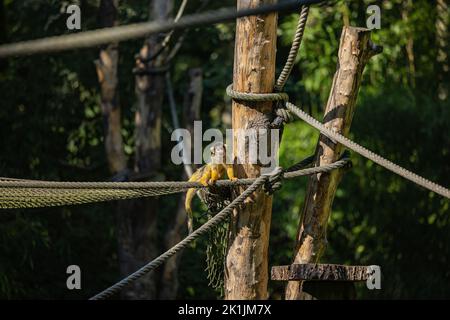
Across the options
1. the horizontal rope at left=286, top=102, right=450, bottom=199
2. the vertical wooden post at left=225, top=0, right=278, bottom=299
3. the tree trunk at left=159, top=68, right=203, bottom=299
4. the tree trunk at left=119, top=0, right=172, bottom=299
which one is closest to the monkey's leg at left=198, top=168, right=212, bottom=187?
the vertical wooden post at left=225, top=0, right=278, bottom=299

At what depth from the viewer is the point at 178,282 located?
7.59 meters

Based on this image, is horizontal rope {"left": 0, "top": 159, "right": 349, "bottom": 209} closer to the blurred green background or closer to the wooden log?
the wooden log

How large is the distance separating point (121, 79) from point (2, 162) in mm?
1261

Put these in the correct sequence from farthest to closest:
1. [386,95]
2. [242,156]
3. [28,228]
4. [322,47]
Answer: [322,47], [386,95], [28,228], [242,156]

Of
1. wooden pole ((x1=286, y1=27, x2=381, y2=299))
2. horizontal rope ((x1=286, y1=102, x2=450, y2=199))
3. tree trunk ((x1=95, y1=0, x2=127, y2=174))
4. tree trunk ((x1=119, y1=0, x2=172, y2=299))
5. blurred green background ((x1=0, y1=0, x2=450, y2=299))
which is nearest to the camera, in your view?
horizontal rope ((x1=286, y1=102, x2=450, y2=199))

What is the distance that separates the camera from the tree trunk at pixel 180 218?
6879mm

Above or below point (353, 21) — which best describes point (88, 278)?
below

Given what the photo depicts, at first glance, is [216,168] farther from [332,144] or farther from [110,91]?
→ [110,91]

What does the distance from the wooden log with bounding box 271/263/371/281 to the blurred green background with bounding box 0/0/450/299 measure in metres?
3.40

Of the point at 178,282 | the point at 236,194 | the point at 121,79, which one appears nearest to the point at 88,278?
the point at 178,282

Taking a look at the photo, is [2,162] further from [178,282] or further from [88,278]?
[178,282]

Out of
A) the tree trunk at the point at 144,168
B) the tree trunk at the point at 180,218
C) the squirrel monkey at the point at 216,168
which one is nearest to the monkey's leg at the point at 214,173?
the squirrel monkey at the point at 216,168

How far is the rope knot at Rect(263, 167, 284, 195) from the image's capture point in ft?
12.7

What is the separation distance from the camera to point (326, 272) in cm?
384
